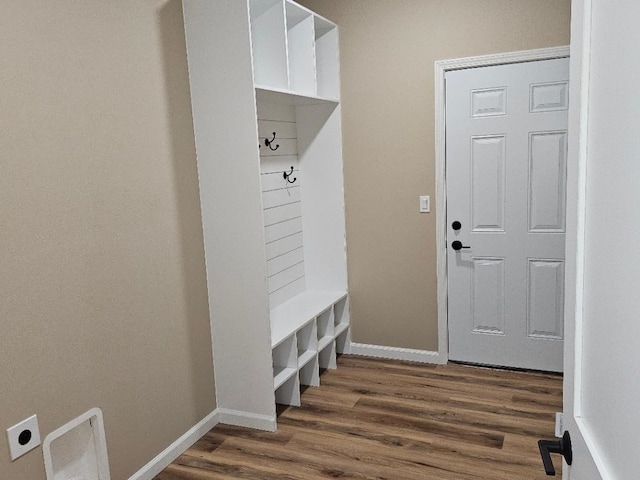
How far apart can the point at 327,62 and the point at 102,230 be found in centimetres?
211

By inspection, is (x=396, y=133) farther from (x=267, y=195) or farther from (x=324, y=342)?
(x=324, y=342)

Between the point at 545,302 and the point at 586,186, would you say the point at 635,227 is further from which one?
the point at 545,302

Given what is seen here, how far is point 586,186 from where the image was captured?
963 mm

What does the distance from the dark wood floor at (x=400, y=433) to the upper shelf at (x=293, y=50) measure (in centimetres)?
188

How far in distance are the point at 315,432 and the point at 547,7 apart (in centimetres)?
278

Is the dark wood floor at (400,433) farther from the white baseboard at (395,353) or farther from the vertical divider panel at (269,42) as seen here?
the vertical divider panel at (269,42)

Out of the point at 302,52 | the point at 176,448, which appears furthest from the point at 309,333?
the point at 302,52

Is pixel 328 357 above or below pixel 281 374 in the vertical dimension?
below

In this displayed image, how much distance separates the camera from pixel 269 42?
3146 millimetres

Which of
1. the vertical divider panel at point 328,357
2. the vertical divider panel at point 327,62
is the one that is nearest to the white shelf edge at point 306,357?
the vertical divider panel at point 328,357

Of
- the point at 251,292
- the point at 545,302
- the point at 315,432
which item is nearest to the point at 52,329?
the point at 251,292

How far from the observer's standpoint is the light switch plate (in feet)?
12.1

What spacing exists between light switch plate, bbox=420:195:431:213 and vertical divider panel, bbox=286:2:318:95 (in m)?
1.00

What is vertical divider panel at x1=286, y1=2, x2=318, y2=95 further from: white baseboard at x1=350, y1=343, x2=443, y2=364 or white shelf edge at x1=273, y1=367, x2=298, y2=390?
white baseboard at x1=350, y1=343, x2=443, y2=364
